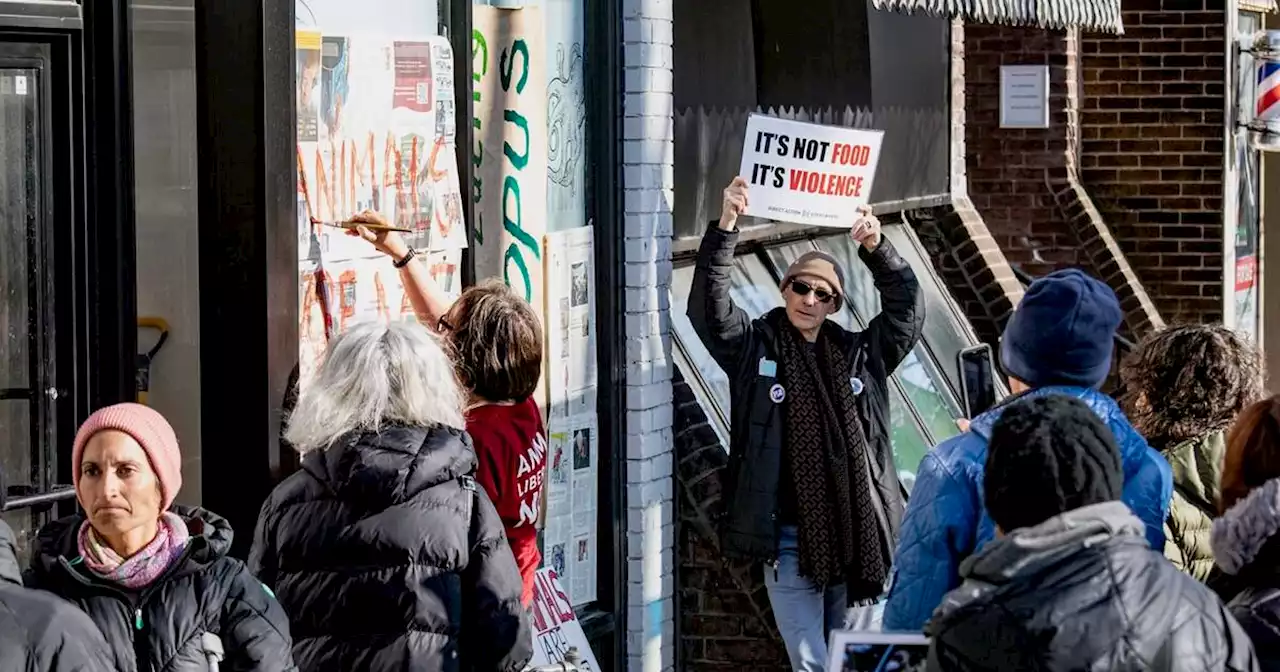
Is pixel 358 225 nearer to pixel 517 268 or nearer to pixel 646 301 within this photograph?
pixel 517 268

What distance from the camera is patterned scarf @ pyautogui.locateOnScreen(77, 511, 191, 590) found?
389cm

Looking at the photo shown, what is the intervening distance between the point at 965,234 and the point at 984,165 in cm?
120

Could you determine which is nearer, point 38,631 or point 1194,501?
point 38,631

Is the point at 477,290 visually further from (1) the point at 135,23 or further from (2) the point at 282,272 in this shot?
(1) the point at 135,23

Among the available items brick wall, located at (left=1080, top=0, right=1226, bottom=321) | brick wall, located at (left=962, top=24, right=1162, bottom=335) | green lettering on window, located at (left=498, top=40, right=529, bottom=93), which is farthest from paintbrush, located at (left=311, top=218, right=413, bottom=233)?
brick wall, located at (left=1080, top=0, right=1226, bottom=321)

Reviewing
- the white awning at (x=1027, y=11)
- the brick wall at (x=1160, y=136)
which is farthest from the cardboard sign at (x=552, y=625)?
the brick wall at (x=1160, y=136)

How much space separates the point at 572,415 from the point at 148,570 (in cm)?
322

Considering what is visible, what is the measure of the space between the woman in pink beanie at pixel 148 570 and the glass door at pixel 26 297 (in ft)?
3.34

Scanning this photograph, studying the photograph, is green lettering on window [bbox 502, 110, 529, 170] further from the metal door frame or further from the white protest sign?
the metal door frame

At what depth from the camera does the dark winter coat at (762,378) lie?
695 cm

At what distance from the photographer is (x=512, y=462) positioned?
5312 millimetres

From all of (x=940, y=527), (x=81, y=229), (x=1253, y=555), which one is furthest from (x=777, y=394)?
(x=1253, y=555)

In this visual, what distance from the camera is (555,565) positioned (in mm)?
6930

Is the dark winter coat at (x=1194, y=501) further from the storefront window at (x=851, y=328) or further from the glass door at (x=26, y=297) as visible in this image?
the glass door at (x=26, y=297)
